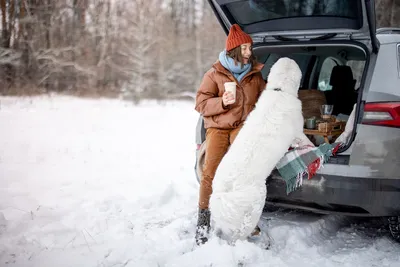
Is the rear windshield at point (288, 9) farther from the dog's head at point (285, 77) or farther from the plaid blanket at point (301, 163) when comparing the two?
the plaid blanket at point (301, 163)

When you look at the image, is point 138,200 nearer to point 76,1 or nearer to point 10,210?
point 10,210

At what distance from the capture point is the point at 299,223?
3771 millimetres

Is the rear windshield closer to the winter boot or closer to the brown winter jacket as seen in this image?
the brown winter jacket

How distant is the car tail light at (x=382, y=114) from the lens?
2828 mm

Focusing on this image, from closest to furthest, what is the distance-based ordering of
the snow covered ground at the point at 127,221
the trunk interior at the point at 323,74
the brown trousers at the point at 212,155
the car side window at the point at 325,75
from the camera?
the snow covered ground at the point at 127,221
the brown trousers at the point at 212,155
the trunk interior at the point at 323,74
the car side window at the point at 325,75

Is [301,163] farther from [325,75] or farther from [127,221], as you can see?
[325,75]

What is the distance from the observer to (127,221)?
389 centimetres

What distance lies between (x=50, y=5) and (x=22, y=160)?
17.8m

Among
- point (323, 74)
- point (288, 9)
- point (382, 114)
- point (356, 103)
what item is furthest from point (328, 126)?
point (323, 74)

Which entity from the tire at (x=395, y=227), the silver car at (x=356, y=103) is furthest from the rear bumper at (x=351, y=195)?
the tire at (x=395, y=227)

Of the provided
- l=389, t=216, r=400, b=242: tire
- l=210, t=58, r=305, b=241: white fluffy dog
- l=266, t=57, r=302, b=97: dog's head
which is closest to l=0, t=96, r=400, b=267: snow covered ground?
l=389, t=216, r=400, b=242: tire

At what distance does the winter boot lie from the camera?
3166 millimetres

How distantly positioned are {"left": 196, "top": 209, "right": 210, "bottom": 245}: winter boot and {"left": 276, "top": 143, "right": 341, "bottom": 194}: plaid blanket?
764 millimetres

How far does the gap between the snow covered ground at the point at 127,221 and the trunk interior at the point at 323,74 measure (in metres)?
1.12
